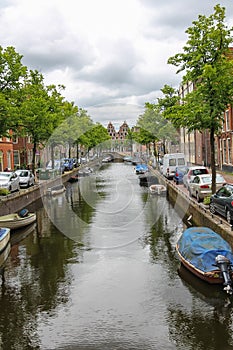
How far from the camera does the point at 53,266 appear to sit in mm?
16609

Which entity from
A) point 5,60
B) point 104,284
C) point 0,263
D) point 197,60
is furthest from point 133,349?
point 5,60

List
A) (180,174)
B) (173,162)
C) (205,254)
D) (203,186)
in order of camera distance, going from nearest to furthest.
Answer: (205,254)
(203,186)
(180,174)
(173,162)

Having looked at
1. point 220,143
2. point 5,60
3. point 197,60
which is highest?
point 5,60

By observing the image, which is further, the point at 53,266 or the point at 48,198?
the point at 48,198

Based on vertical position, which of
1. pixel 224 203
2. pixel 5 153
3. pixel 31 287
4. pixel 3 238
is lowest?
pixel 31 287

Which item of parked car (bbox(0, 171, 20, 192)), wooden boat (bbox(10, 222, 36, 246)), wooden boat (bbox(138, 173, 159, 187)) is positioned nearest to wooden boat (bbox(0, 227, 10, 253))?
wooden boat (bbox(10, 222, 36, 246))

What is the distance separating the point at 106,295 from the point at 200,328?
340 centimetres

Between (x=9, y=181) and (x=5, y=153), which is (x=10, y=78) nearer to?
(x=9, y=181)

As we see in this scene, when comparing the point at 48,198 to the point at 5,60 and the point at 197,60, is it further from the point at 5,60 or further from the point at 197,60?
the point at 197,60

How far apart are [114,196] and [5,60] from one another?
15.0 m

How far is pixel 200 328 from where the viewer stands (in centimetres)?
1069

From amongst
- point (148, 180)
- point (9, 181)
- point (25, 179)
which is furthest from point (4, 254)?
point (148, 180)

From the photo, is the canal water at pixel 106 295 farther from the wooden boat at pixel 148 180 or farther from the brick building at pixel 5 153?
the brick building at pixel 5 153

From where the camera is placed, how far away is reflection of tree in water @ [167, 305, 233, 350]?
987cm
